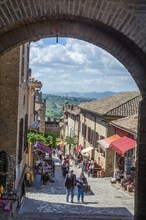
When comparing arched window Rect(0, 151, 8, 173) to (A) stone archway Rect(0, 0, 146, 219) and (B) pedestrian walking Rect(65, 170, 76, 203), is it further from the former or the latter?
(A) stone archway Rect(0, 0, 146, 219)

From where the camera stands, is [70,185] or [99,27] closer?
[99,27]

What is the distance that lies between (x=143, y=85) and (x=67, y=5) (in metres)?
1.85

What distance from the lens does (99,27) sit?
302 inches

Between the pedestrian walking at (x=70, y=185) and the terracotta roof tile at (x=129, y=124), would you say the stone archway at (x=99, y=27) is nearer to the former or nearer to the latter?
the pedestrian walking at (x=70, y=185)

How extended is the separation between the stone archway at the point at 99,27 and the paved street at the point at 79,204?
6856 millimetres

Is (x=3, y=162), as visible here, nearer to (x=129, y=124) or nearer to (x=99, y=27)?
(x=99, y=27)

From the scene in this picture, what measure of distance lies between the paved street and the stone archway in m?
6.86

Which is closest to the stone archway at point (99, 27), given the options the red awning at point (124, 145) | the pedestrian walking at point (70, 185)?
the pedestrian walking at point (70, 185)

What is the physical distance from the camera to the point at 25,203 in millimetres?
18156

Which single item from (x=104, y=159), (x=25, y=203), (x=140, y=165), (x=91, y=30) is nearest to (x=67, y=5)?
(x=91, y=30)

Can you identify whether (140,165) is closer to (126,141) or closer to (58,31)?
(58,31)

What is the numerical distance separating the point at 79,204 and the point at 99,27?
1185 centimetres

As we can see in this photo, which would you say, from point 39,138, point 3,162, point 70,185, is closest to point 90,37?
point 3,162

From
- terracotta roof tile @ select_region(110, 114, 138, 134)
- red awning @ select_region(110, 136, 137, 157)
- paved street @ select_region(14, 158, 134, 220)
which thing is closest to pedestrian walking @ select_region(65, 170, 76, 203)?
paved street @ select_region(14, 158, 134, 220)
